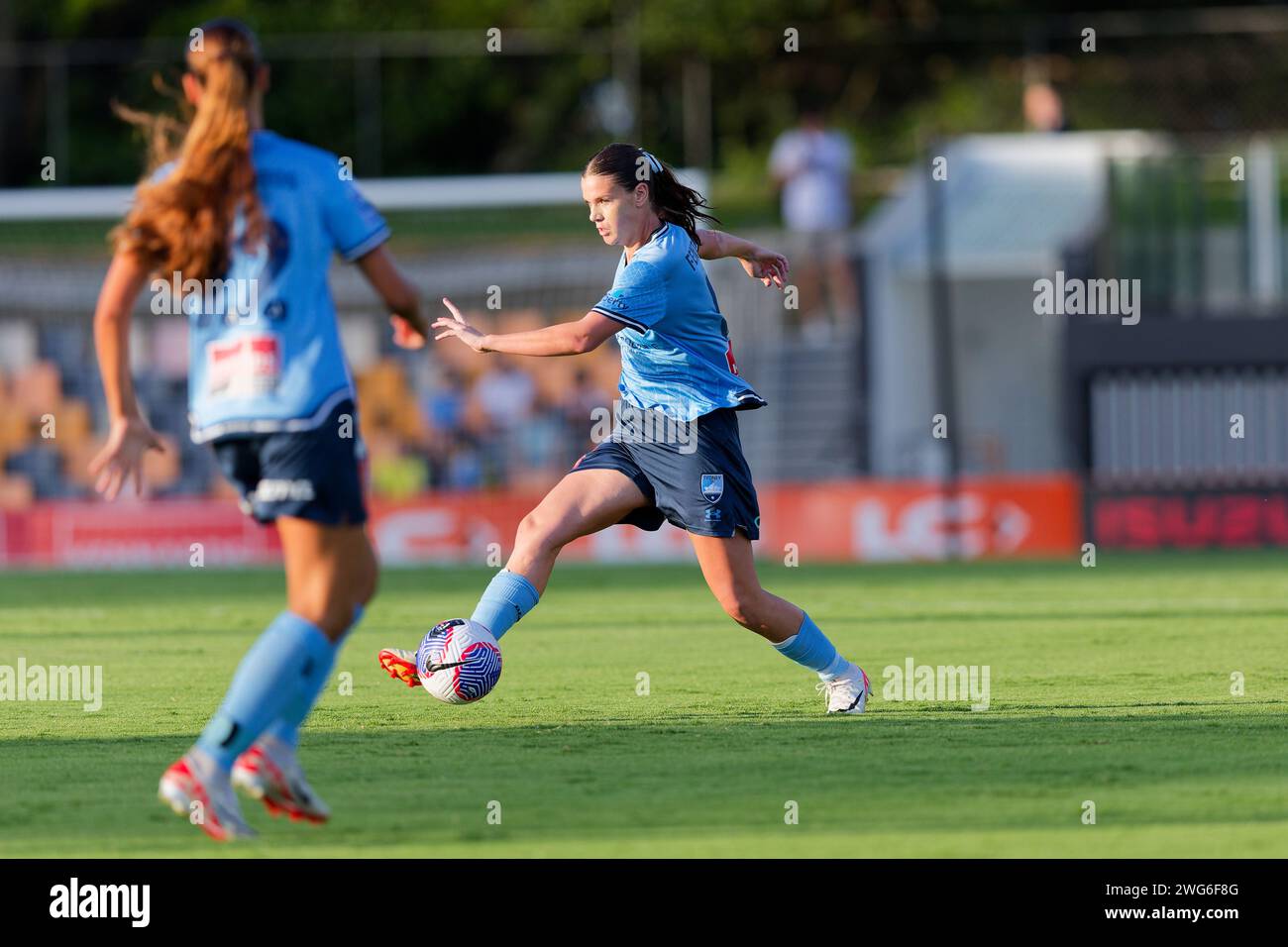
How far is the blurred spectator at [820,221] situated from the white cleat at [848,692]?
15.7m

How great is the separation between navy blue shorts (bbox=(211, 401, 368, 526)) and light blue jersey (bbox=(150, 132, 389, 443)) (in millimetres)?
40

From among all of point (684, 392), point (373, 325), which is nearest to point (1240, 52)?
point (373, 325)

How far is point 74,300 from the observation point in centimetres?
2355

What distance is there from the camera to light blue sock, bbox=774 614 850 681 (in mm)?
7531

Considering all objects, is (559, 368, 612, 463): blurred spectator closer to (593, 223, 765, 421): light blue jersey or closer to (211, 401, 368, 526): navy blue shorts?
(593, 223, 765, 421): light blue jersey

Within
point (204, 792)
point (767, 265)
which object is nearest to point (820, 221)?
point (767, 265)

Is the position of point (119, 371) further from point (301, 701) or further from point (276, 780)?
point (276, 780)

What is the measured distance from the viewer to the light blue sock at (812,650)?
753 centimetres

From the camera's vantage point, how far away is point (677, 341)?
740 centimetres

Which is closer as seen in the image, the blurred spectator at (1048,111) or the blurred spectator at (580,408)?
the blurred spectator at (1048,111)

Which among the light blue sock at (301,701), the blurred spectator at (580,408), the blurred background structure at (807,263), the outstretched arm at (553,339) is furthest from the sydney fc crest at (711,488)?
the blurred spectator at (580,408)

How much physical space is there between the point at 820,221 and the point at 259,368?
1858 centimetres

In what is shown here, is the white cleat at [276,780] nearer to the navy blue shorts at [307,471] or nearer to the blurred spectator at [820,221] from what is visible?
the navy blue shorts at [307,471]

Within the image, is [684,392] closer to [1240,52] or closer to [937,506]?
[937,506]
